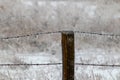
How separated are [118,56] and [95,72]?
7.19ft

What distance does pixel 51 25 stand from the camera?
43.8ft

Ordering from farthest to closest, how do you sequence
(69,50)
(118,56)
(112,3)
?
(112,3)
(118,56)
(69,50)

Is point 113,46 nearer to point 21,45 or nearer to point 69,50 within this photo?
point 21,45

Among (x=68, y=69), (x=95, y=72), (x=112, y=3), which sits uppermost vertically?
(x=112, y=3)

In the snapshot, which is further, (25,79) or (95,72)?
(95,72)

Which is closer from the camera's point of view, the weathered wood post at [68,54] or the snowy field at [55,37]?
the weathered wood post at [68,54]

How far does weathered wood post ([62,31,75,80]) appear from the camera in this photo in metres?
4.15

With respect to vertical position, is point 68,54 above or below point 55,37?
above

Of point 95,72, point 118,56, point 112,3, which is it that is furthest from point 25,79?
point 112,3

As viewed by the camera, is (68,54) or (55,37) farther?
(55,37)

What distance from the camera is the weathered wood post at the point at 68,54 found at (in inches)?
163

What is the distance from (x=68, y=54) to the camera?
4.20m

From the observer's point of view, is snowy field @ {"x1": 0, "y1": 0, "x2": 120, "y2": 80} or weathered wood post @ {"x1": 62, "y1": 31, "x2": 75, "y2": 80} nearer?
weathered wood post @ {"x1": 62, "y1": 31, "x2": 75, "y2": 80}

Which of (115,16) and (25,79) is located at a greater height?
(115,16)
